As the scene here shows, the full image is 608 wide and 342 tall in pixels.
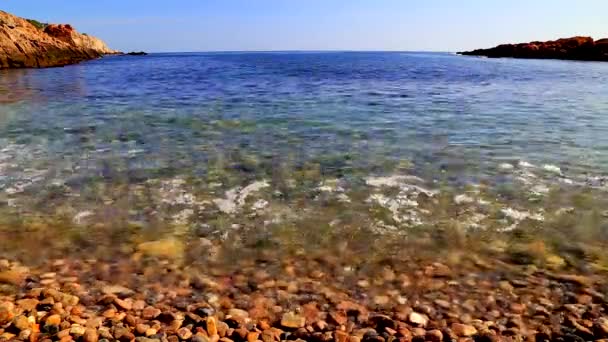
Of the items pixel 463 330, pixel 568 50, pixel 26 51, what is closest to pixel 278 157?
pixel 463 330

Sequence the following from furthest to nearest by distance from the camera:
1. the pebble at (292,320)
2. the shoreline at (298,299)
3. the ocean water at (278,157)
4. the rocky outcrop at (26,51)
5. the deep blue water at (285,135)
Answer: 1. the rocky outcrop at (26,51)
2. the deep blue water at (285,135)
3. the ocean water at (278,157)
4. the pebble at (292,320)
5. the shoreline at (298,299)

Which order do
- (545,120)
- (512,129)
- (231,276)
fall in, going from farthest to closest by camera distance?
(545,120), (512,129), (231,276)

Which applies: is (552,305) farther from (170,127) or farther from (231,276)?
(170,127)

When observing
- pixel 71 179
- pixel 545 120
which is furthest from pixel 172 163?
pixel 545 120

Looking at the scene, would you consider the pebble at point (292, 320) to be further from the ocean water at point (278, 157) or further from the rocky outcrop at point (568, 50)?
the rocky outcrop at point (568, 50)

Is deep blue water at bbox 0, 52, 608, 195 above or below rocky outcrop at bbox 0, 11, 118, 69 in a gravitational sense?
below

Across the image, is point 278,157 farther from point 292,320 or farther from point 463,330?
point 463,330

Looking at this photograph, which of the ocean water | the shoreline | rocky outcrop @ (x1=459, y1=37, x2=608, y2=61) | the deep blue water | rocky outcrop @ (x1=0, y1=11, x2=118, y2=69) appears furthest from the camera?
rocky outcrop @ (x1=459, y1=37, x2=608, y2=61)

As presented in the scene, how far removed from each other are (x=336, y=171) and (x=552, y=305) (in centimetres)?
615

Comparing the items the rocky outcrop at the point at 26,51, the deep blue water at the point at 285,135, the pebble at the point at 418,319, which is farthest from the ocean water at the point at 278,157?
the rocky outcrop at the point at 26,51

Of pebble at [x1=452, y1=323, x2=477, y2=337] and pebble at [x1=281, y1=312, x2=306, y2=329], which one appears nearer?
pebble at [x1=452, y1=323, x2=477, y2=337]

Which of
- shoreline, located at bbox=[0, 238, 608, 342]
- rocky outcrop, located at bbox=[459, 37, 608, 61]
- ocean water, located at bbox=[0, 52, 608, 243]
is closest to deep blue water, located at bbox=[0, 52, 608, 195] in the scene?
ocean water, located at bbox=[0, 52, 608, 243]

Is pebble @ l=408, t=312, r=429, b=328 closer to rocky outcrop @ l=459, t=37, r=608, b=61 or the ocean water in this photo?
the ocean water

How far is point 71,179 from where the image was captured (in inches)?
408
